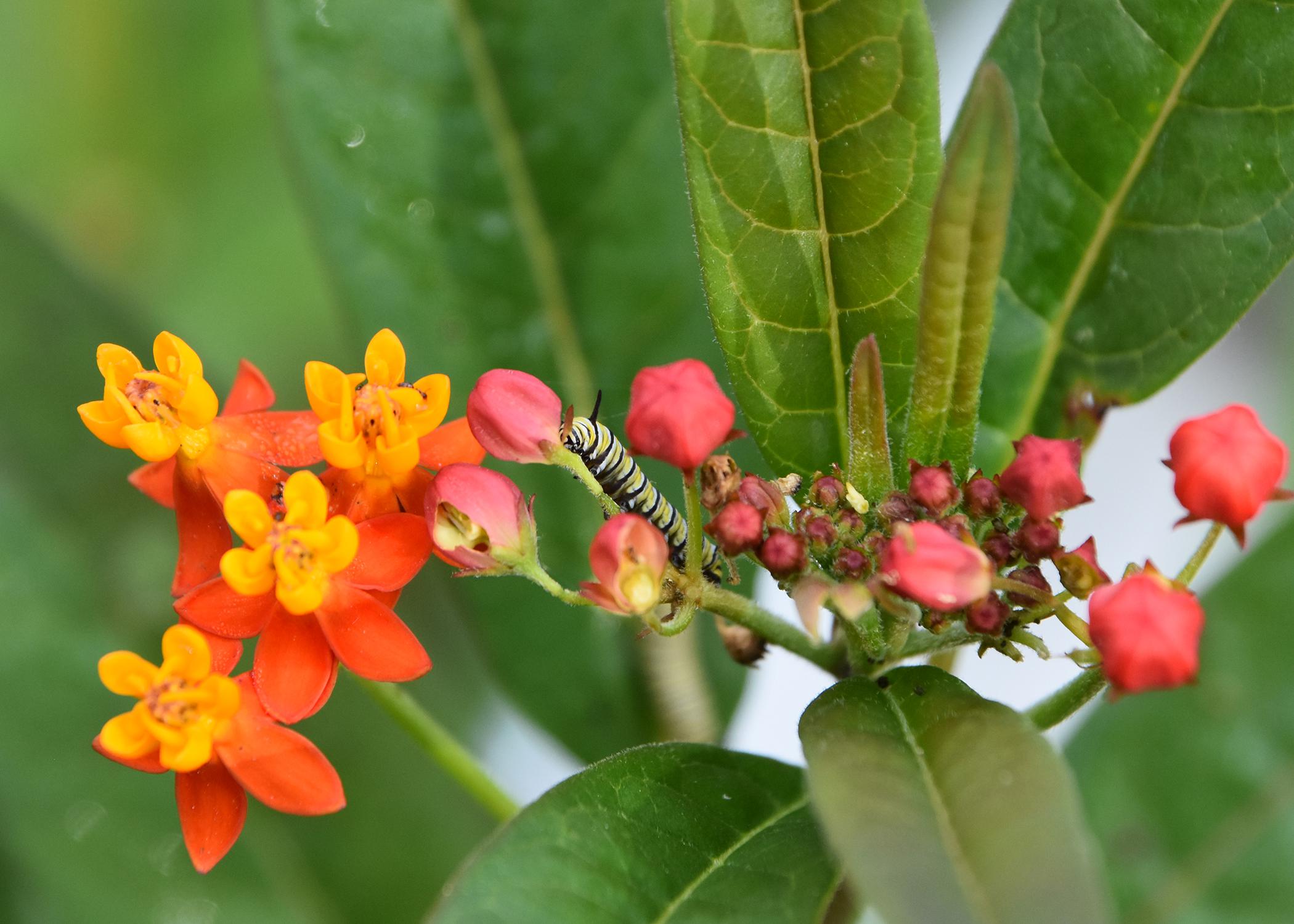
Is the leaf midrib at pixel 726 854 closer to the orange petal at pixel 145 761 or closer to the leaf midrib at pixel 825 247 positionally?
the leaf midrib at pixel 825 247

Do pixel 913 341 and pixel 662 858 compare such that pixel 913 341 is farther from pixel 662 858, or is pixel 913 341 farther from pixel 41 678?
pixel 41 678

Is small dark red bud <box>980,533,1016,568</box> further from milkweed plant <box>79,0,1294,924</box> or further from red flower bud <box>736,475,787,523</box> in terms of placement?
red flower bud <box>736,475,787,523</box>

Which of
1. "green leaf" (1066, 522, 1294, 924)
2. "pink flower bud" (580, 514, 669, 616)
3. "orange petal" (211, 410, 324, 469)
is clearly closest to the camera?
"pink flower bud" (580, 514, 669, 616)

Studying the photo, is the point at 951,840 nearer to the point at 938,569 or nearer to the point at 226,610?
the point at 938,569

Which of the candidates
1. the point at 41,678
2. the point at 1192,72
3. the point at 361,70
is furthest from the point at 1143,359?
the point at 41,678

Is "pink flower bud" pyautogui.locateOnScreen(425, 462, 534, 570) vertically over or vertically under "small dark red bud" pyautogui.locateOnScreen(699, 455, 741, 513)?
under

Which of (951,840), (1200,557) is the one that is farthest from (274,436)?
(1200,557)

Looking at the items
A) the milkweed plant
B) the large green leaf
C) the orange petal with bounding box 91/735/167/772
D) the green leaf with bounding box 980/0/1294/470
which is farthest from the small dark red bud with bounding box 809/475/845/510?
the large green leaf
